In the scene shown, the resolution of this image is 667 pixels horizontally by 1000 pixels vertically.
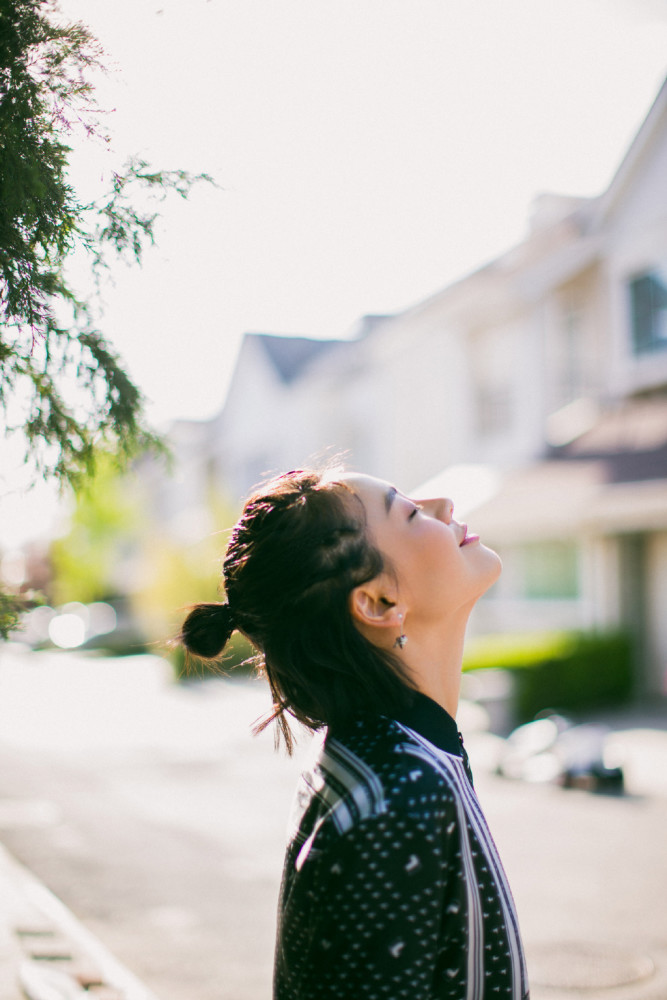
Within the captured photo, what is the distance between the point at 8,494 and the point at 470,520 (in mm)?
13599

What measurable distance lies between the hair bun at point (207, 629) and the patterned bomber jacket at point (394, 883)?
13.9 inches

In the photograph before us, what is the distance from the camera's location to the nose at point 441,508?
1.88m

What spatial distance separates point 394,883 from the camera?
1.43 meters

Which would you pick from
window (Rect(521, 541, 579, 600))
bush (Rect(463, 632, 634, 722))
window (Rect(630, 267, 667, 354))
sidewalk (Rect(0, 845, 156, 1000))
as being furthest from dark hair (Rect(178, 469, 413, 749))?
window (Rect(521, 541, 579, 600))

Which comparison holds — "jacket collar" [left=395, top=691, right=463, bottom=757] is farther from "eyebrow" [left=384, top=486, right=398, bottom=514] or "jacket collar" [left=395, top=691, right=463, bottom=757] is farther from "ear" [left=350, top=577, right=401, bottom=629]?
"eyebrow" [left=384, top=486, right=398, bottom=514]

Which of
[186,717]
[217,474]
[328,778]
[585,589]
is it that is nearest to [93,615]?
[217,474]

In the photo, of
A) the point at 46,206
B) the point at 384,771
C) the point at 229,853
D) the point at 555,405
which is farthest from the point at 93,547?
the point at 384,771

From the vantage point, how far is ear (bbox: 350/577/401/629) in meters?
1.69

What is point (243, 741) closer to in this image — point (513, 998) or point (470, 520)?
point (470, 520)

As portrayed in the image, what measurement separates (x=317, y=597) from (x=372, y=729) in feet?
0.81

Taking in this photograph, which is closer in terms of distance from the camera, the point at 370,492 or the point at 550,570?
the point at 370,492

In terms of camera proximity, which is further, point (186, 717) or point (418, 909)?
point (186, 717)

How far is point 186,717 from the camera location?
1638 centimetres

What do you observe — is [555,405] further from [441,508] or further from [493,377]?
[441,508]
